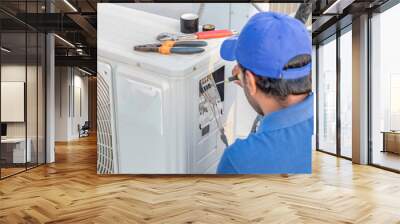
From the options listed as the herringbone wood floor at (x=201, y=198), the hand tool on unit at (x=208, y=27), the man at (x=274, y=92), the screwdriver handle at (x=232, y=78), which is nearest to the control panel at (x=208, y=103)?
the screwdriver handle at (x=232, y=78)

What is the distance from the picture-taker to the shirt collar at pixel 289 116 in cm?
559

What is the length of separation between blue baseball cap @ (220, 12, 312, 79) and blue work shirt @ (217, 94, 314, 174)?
2.22ft

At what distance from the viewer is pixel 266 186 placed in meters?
5.47

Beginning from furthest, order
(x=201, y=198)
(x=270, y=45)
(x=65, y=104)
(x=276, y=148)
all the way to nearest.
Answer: (x=65, y=104) → (x=276, y=148) → (x=270, y=45) → (x=201, y=198)

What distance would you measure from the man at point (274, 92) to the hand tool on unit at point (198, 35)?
0.12 m

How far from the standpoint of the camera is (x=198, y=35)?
5.91 metres

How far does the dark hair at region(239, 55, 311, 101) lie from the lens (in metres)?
5.39

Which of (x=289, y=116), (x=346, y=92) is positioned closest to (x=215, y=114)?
(x=289, y=116)

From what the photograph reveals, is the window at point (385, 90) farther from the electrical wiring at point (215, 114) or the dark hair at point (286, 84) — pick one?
the electrical wiring at point (215, 114)

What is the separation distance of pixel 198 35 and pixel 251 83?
3.68ft

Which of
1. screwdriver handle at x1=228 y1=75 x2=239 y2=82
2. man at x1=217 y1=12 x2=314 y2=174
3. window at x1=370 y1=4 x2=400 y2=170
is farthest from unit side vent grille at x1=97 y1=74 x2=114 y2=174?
window at x1=370 y1=4 x2=400 y2=170

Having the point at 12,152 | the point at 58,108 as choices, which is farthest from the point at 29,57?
the point at 58,108

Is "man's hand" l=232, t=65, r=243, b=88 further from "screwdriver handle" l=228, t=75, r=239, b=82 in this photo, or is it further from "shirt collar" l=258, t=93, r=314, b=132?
"shirt collar" l=258, t=93, r=314, b=132

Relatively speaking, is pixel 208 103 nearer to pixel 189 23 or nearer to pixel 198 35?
pixel 198 35
